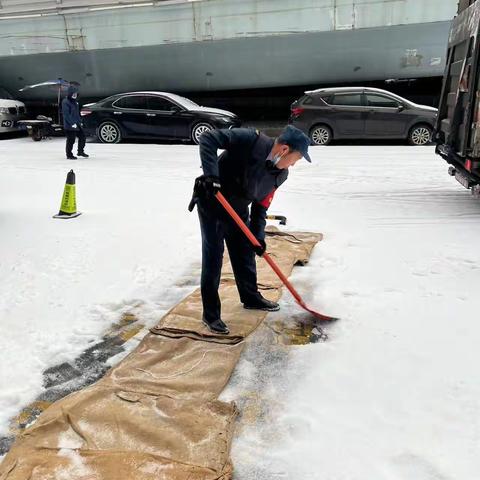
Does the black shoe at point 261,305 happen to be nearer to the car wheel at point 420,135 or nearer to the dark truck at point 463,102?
the dark truck at point 463,102

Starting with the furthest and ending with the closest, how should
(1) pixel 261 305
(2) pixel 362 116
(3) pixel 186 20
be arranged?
(3) pixel 186 20
(2) pixel 362 116
(1) pixel 261 305

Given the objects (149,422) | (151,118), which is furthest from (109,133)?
(149,422)

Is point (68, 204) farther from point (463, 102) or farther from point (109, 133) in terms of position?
point (109, 133)

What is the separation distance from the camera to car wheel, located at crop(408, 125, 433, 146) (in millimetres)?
11274

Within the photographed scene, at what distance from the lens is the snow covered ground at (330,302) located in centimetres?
230

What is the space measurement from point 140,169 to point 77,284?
18.0 ft

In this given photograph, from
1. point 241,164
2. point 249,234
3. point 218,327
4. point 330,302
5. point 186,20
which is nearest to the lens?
point 241,164

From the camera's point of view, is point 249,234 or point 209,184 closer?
point 209,184

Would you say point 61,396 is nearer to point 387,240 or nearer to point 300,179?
point 387,240

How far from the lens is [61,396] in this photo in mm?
2668

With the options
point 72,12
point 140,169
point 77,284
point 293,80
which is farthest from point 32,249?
point 72,12

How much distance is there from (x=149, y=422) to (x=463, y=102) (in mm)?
5148

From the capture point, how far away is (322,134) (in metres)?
11.9

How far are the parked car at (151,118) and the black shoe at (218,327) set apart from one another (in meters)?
9.41
